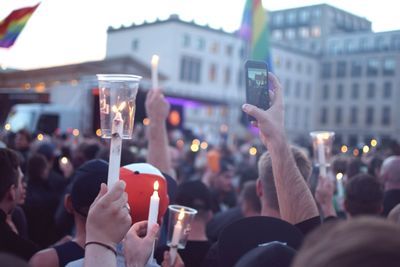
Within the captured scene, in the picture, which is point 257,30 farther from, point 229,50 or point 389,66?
point 389,66

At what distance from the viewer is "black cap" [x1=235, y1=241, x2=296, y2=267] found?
1.43 metres

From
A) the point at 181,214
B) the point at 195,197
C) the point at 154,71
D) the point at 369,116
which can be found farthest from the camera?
the point at 369,116

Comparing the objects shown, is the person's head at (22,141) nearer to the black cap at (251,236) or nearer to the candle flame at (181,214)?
the candle flame at (181,214)

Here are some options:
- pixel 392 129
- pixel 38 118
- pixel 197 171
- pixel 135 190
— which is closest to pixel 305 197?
pixel 135 190

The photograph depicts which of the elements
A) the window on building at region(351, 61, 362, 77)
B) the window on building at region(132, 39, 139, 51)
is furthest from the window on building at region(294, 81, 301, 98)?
the window on building at region(132, 39, 139, 51)

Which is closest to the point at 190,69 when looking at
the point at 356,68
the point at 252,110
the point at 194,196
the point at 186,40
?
A: the point at 186,40

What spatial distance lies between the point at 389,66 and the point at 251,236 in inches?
2696

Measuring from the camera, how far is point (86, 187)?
101 inches

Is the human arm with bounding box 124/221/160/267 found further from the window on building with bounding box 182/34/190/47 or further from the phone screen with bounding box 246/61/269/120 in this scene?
the window on building with bounding box 182/34/190/47

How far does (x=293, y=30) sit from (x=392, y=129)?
2042 centimetres

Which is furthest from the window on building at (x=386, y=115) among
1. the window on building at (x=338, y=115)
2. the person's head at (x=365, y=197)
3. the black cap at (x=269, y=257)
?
the black cap at (x=269, y=257)

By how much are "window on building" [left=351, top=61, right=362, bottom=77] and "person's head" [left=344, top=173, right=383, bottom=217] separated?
6817 centimetres

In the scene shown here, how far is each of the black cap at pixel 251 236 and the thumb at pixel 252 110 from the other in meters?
0.50

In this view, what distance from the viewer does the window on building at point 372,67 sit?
67500 millimetres
